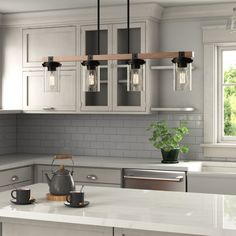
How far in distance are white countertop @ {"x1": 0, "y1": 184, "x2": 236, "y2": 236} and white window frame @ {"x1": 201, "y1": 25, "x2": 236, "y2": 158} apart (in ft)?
6.80

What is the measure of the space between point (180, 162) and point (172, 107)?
0.68m

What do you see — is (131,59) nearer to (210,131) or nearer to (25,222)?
(25,222)

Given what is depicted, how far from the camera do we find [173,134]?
5.68 m

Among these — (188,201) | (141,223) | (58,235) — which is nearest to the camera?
(141,223)

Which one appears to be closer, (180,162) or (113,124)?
(180,162)

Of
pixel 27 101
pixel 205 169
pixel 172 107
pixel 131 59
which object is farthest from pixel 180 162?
pixel 131 59

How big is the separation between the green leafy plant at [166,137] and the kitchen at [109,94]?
0.18m

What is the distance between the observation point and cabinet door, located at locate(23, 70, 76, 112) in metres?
5.76

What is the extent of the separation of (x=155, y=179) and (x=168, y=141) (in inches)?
17.1

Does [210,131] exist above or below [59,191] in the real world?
above

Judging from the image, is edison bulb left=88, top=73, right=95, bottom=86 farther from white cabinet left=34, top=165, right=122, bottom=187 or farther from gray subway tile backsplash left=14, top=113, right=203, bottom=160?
gray subway tile backsplash left=14, top=113, right=203, bottom=160

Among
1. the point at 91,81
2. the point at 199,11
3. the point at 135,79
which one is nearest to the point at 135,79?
the point at 135,79

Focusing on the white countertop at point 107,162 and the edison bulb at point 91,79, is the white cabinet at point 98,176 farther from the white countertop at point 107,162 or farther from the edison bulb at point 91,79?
the edison bulb at point 91,79

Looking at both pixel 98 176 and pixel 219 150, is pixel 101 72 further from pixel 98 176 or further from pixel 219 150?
pixel 219 150
